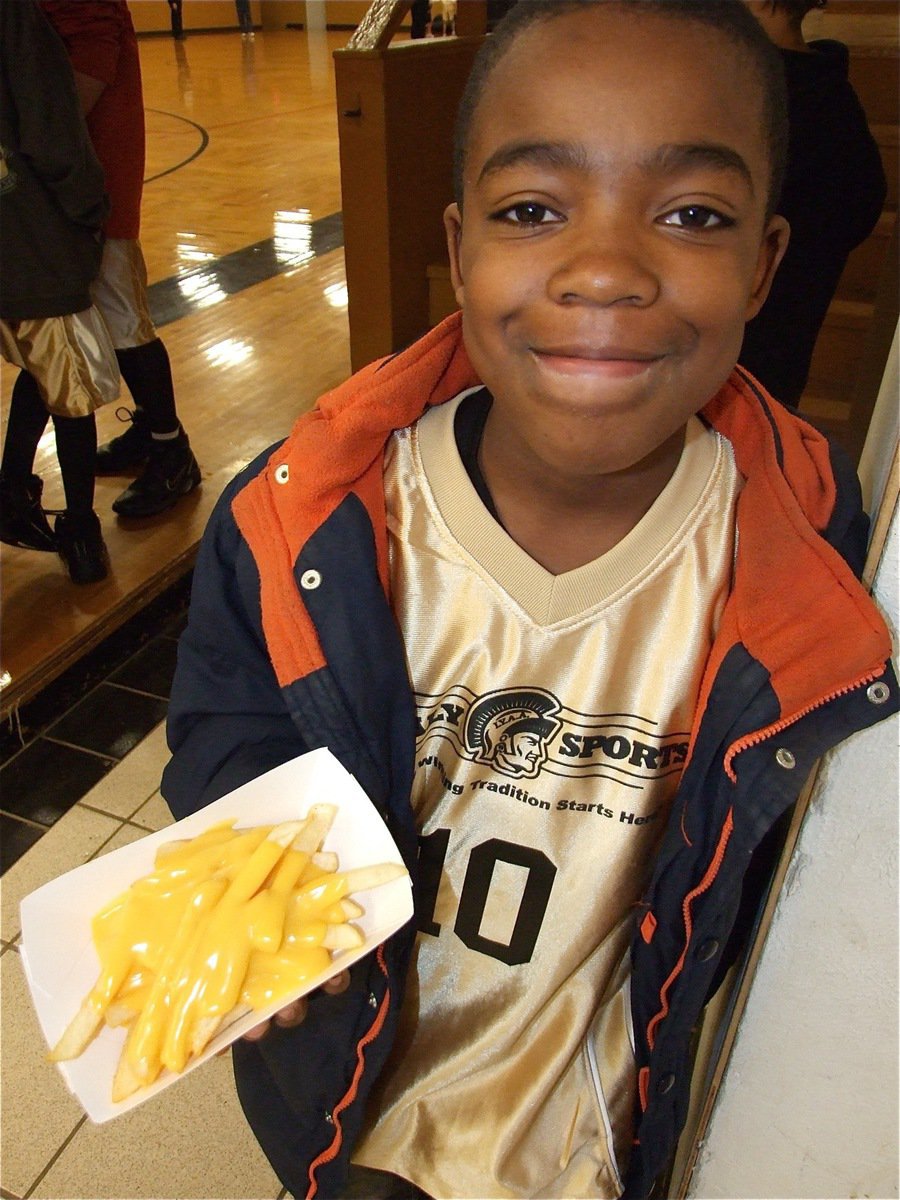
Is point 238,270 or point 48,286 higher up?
point 48,286

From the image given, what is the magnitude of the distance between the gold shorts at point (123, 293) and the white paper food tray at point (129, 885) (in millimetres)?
1739

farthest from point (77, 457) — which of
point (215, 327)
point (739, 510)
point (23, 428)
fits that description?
point (215, 327)

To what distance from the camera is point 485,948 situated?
0.86 meters

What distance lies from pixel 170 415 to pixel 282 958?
209 centimetres

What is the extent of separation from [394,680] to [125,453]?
7.37 ft

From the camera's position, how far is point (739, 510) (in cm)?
80

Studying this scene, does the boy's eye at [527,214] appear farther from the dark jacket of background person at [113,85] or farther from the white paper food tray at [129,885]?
the dark jacket of background person at [113,85]

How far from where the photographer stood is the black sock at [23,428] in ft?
6.70

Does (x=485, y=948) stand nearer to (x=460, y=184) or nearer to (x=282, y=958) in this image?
(x=282, y=958)

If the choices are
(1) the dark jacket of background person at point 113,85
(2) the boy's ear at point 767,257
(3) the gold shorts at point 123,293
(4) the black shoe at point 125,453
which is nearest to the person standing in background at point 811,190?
(2) the boy's ear at point 767,257

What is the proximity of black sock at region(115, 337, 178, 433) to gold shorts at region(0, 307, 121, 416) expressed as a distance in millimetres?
272

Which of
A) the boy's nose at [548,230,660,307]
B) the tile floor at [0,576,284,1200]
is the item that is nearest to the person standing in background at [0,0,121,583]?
the tile floor at [0,576,284,1200]

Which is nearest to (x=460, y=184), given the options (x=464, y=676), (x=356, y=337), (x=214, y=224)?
(x=464, y=676)

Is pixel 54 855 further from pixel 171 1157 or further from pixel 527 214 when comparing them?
pixel 527 214
